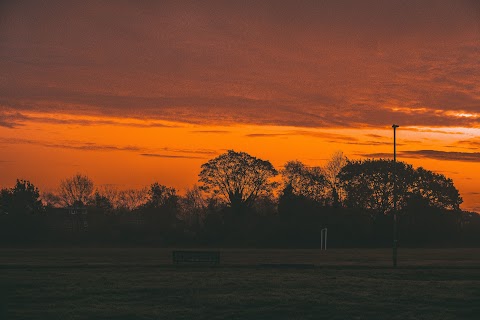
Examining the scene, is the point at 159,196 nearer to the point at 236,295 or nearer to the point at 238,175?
the point at 238,175

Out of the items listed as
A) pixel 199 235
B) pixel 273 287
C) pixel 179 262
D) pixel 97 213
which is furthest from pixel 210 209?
pixel 273 287

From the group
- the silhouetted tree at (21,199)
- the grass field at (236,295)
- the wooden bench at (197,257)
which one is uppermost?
the silhouetted tree at (21,199)

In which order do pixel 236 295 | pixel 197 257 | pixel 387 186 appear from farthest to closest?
pixel 387 186, pixel 197 257, pixel 236 295

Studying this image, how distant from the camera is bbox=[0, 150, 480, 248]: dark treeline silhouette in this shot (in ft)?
289

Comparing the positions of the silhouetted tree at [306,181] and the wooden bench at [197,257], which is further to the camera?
the silhouetted tree at [306,181]

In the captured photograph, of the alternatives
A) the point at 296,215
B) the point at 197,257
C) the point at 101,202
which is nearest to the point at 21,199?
the point at 101,202

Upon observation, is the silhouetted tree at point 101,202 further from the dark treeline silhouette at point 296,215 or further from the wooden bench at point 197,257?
the wooden bench at point 197,257

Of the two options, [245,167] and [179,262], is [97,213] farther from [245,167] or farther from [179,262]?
[179,262]

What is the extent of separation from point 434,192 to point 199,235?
3150 cm

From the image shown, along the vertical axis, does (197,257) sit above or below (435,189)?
below

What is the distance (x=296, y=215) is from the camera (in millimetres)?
89875

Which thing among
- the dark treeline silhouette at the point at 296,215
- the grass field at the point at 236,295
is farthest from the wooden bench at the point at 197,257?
the dark treeline silhouette at the point at 296,215

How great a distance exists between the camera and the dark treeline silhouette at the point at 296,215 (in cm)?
8800

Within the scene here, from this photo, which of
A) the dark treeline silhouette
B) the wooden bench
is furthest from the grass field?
the dark treeline silhouette
